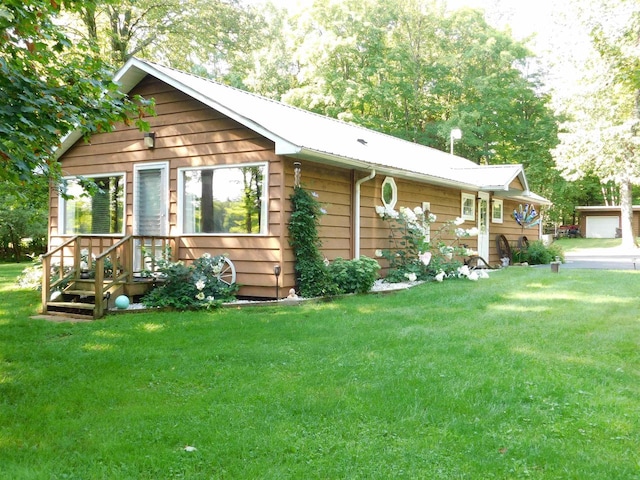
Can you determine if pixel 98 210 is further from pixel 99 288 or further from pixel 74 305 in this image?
pixel 99 288

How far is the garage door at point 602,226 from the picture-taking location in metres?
36.4

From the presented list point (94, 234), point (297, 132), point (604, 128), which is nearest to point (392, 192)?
point (297, 132)

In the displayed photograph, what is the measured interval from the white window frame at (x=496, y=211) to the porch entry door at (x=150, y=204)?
389 inches

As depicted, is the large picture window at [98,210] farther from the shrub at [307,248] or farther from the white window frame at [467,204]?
the white window frame at [467,204]

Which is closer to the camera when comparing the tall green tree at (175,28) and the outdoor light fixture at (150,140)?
the outdoor light fixture at (150,140)

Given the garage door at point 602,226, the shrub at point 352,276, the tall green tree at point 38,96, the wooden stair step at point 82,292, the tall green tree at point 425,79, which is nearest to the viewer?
the tall green tree at point 38,96

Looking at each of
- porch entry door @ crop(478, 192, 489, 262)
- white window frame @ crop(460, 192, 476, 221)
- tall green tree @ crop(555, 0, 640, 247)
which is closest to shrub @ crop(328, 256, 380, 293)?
white window frame @ crop(460, 192, 476, 221)

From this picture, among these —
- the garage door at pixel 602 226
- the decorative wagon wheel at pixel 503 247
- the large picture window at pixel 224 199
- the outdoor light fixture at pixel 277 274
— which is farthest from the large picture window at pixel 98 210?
the garage door at pixel 602 226

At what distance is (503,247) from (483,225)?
1619 mm

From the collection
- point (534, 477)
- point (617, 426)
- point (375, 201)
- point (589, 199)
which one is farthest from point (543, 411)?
point (589, 199)

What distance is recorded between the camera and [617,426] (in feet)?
10.4

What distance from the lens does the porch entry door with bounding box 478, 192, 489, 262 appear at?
48.7ft

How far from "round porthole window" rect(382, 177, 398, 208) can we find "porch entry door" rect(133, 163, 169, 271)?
4.14 m

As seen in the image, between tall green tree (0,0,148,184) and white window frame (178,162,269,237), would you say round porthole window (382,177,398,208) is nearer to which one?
white window frame (178,162,269,237)
